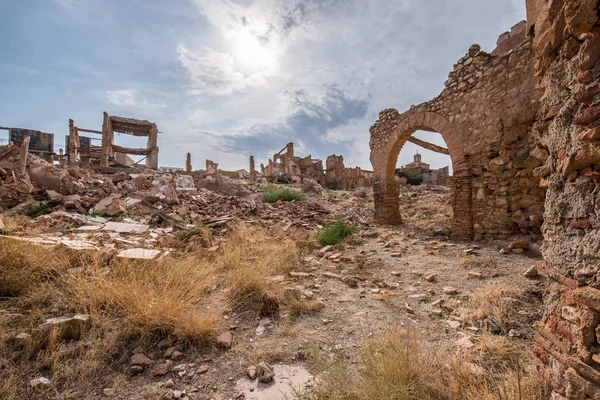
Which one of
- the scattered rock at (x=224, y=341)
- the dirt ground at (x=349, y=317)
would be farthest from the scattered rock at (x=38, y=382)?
the scattered rock at (x=224, y=341)

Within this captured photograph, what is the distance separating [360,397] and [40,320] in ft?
10.0

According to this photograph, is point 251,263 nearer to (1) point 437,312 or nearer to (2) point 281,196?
(1) point 437,312

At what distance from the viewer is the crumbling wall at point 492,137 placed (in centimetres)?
499

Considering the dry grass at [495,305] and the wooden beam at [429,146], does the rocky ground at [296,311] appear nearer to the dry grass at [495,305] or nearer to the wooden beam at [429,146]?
the dry grass at [495,305]

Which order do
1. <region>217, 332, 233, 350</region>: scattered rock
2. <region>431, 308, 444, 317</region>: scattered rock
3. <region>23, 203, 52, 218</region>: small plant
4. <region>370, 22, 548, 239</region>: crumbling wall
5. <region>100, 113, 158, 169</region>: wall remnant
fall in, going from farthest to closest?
<region>100, 113, 158, 169</region>: wall remnant
<region>23, 203, 52, 218</region>: small plant
<region>370, 22, 548, 239</region>: crumbling wall
<region>431, 308, 444, 317</region>: scattered rock
<region>217, 332, 233, 350</region>: scattered rock

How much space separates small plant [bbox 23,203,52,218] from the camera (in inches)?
258

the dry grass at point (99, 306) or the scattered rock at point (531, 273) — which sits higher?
the scattered rock at point (531, 273)

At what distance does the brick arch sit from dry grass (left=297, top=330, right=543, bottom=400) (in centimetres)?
477

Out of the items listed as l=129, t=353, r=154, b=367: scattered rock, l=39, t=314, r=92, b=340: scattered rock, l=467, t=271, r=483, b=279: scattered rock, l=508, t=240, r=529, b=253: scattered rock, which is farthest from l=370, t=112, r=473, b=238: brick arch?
l=39, t=314, r=92, b=340: scattered rock

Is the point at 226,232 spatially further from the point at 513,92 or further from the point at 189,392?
the point at 513,92

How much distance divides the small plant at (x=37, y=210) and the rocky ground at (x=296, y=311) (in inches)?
1.6

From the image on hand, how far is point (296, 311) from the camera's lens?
311 centimetres

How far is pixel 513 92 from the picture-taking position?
17.1 ft

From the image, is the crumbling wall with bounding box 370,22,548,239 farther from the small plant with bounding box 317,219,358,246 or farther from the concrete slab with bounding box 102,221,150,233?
the concrete slab with bounding box 102,221,150,233
